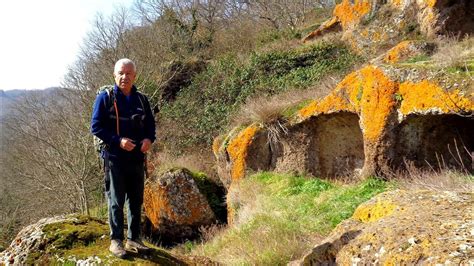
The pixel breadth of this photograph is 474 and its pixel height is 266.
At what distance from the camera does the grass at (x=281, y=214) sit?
4.62 metres

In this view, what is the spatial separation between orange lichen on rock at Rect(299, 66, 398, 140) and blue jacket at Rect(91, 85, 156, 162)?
456 cm

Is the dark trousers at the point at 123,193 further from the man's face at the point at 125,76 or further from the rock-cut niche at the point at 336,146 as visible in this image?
the rock-cut niche at the point at 336,146

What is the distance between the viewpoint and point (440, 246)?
2.25 metres

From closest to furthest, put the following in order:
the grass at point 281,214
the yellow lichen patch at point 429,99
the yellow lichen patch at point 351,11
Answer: the grass at point 281,214 → the yellow lichen patch at point 429,99 → the yellow lichen patch at point 351,11

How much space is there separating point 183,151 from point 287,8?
38.1 feet

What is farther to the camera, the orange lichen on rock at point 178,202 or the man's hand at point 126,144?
the orange lichen on rock at point 178,202

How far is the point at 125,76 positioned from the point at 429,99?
490 cm

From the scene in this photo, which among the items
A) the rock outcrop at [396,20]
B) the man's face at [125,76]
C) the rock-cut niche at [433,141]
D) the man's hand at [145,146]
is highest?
the rock outcrop at [396,20]

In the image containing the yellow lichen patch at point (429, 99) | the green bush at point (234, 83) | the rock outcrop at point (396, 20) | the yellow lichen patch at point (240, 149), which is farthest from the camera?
the green bush at point (234, 83)

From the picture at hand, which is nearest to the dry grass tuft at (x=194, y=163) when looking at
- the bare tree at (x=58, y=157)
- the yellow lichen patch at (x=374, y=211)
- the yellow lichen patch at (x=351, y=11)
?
the bare tree at (x=58, y=157)

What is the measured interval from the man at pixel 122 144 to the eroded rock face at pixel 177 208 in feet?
22.7

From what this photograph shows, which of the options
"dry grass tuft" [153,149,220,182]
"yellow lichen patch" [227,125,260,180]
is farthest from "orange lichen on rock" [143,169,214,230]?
"yellow lichen patch" [227,125,260,180]

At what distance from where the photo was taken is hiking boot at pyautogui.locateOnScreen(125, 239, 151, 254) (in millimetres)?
3716

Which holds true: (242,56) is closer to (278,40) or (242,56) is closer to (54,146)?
(278,40)
